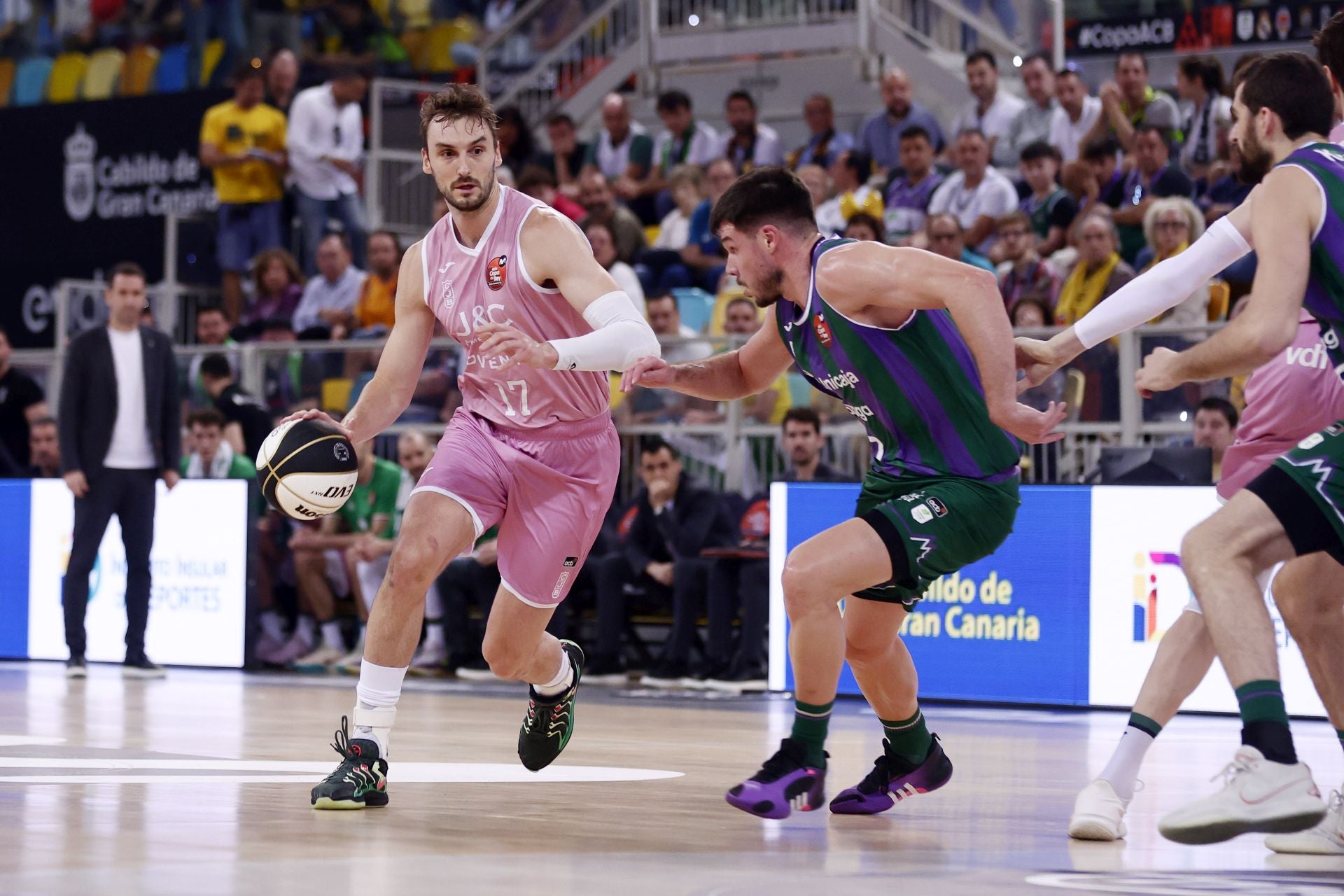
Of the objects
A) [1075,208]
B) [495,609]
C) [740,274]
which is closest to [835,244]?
[740,274]

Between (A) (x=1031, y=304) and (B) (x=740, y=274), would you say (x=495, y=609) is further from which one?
(A) (x=1031, y=304)

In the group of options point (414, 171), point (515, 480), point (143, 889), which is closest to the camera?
point (143, 889)

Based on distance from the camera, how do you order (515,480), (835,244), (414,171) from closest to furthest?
(835,244) < (515,480) < (414,171)

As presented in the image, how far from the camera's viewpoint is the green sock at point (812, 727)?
5566 mm

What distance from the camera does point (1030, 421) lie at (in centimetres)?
518

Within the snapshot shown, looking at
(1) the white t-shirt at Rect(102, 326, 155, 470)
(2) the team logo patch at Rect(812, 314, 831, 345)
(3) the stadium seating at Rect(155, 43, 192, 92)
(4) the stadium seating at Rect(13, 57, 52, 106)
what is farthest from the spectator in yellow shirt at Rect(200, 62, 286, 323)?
(2) the team logo patch at Rect(812, 314, 831, 345)

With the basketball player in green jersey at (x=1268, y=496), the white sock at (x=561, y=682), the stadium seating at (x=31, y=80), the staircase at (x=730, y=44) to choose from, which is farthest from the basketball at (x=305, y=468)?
the stadium seating at (x=31, y=80)

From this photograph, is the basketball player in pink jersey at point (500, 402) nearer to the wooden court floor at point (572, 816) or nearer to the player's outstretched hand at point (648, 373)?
the player's outstretched hand at point (648, 373)

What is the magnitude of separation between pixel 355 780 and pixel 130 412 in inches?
282

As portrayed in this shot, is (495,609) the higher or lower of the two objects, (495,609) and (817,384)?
the lower

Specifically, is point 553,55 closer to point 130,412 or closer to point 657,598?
point 130,412

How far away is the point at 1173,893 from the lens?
4.10 m

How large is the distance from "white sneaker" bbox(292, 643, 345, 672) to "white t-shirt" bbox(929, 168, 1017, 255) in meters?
5.61

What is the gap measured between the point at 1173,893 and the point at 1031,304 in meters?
7.97
